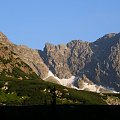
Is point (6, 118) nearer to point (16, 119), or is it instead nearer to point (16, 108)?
point (16, 119)

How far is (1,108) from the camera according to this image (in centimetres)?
6462

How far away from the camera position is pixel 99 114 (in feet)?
201

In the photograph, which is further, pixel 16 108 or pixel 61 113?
pixel 16 108

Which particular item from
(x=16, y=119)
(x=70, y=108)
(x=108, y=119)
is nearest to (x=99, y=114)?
(x=108, y=119)

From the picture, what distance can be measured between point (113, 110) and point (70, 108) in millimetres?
7402

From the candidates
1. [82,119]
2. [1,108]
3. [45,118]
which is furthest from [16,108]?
[82,119]

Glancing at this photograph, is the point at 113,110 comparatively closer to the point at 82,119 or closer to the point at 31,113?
the point at 82,119

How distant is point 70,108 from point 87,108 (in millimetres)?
2905

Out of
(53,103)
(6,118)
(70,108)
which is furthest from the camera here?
(70,108)

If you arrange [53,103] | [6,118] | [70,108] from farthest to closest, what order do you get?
1. [70,108]
2. [6,118]
3. [53,103]

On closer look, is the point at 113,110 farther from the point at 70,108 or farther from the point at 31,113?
the point at 31,113

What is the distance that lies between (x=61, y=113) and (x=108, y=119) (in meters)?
7.50

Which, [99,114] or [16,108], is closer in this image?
[99,114]

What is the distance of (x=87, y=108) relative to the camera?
65.2 metres
